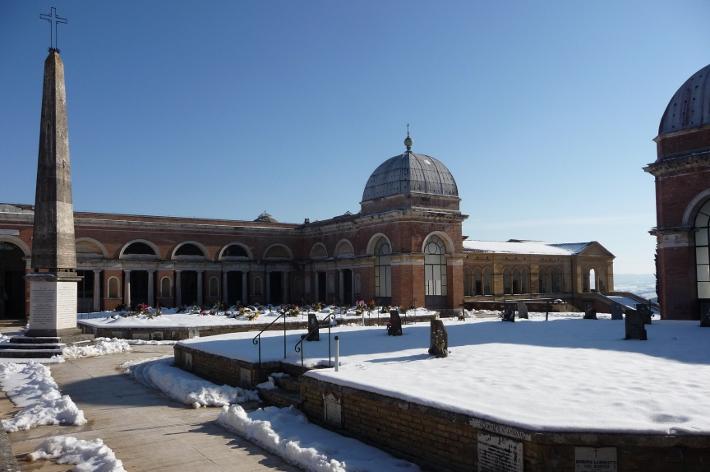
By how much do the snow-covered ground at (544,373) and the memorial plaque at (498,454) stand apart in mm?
240

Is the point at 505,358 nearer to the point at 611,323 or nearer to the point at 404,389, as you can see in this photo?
the point at 404,389

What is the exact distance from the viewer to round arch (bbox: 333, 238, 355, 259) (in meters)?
39.6

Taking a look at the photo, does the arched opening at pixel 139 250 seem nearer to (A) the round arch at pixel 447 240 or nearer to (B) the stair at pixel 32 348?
(B) the stair at pixel 32 348

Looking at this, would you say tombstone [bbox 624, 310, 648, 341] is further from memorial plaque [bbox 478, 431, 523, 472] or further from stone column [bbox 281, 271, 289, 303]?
stone column [bbox 281, 271, 289, 303]

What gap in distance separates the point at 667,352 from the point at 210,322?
19823 millimetres

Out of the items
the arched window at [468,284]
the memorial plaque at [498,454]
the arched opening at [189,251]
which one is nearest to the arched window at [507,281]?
the arched window at [468,284]

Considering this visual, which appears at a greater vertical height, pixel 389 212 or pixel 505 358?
pixel 389 212

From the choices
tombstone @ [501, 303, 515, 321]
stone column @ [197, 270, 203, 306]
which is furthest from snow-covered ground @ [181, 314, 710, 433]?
stone column @ [197, 270, 203, 306]

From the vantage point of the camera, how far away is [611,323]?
760 inches

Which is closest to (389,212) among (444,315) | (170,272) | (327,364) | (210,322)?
(444,315)

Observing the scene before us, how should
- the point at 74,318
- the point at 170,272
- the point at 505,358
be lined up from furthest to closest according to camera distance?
the point at 170,272 < the point at 74,318 < the point at 505,358

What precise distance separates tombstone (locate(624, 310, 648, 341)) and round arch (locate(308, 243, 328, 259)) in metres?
29.0

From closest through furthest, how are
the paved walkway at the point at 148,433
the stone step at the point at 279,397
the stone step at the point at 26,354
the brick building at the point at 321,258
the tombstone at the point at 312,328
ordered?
the paved walkway at the point at 148,433, the stone step at the point at 279,397, the tombstone at the point at 312,328, the stone step at the point at 26,354, the brick building at the point at 321,258

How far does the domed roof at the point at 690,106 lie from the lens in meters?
22.4
